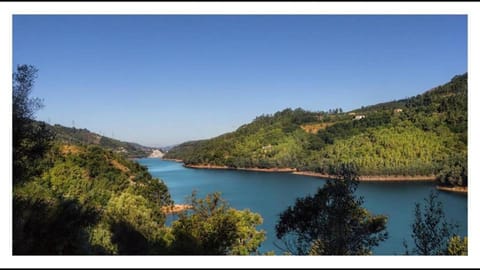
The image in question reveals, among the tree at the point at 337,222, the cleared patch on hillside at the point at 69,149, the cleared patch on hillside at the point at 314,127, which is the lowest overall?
the tree at the point at 337,222

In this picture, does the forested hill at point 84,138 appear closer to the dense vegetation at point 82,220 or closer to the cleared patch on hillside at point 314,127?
the dense vegetation at point 82,220

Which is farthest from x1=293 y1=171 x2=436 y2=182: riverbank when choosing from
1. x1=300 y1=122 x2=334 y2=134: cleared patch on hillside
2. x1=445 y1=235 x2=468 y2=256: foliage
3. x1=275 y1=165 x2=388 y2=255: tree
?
x1=445 y1=235 x2=468 y2=256: foliage

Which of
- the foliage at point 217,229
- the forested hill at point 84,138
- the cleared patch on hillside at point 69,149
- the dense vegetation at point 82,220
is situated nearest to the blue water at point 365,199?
the foliage at point 217,229

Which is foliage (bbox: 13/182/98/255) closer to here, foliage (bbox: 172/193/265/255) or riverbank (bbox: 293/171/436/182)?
foliage (bbox: 172/193/265/255)

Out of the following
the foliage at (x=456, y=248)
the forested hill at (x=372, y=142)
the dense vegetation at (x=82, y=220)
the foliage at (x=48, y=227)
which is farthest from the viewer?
the forested hill at (x=372, y=142)

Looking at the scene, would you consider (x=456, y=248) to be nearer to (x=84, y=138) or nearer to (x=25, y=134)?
(x=25, y=134)
